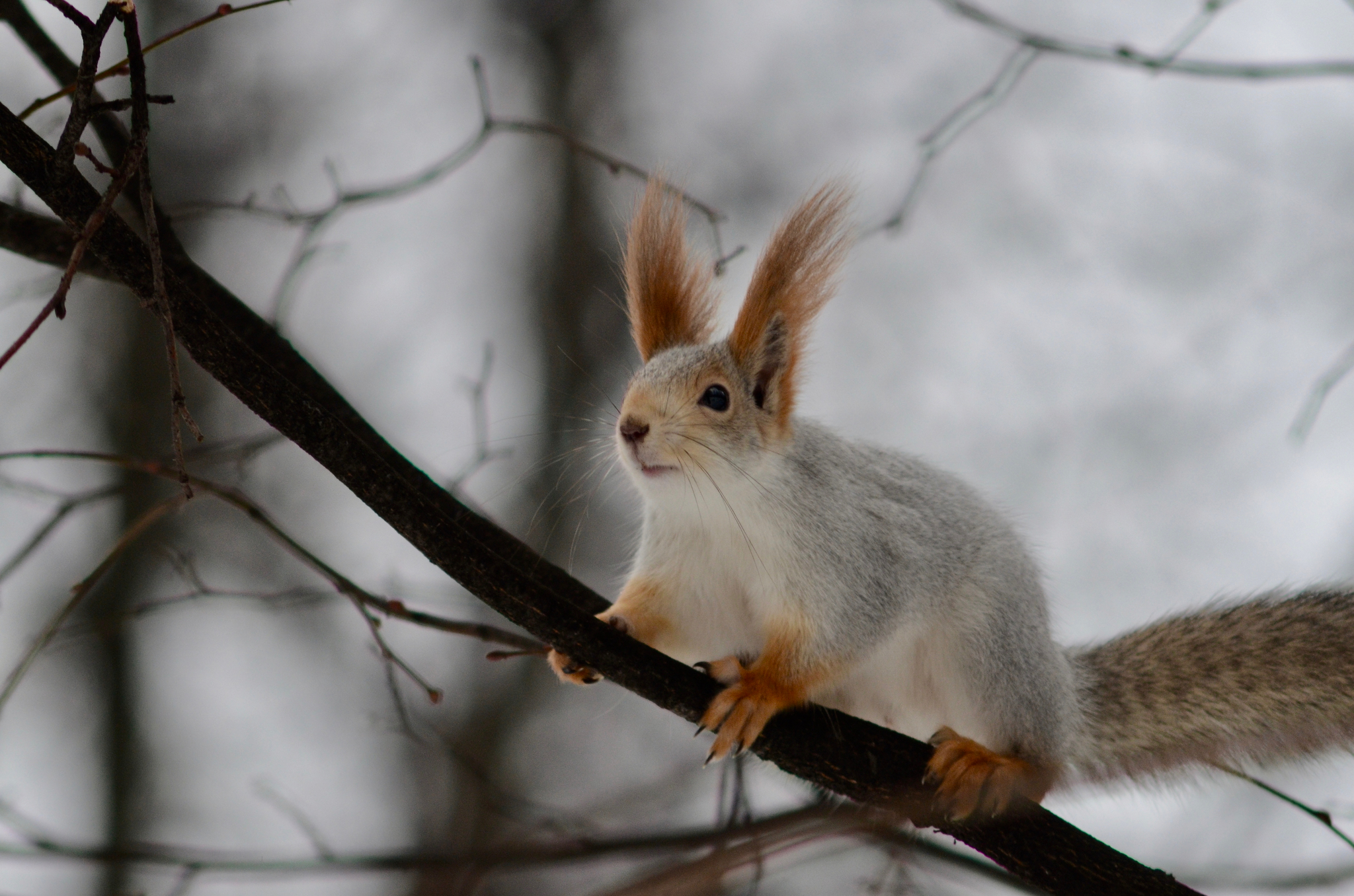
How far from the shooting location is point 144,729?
18.3 feet

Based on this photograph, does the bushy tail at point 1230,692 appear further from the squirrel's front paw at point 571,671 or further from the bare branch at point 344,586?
the bare branch at point 344,586

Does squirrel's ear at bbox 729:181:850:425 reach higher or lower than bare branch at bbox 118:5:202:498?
higher

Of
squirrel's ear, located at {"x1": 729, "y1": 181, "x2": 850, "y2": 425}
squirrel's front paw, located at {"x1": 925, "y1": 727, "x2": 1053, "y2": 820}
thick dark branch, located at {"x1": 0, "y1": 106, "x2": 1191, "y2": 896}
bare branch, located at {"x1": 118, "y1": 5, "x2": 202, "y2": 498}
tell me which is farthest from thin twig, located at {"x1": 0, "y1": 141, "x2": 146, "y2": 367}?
squirrel's front paw, located at {"x1": 925, "y1": 727, "x2": 1053, "y2": 820}

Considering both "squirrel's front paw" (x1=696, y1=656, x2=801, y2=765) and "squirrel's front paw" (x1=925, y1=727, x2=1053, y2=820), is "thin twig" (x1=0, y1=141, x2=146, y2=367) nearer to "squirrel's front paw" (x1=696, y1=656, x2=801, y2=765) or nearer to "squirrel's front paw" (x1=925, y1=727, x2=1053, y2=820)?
"squirrel's front paw" (x1=696, y1=656, x2=801, y2=765)

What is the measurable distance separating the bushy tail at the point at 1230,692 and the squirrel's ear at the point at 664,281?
1303 millimetres

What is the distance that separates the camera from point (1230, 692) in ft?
9.03

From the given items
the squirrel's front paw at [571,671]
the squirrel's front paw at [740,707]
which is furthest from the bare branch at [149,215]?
the squirrel's front paw at [740,707]

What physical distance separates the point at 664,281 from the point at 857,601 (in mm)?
894

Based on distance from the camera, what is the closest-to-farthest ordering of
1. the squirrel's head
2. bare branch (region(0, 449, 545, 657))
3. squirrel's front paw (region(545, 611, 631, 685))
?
1. bare branch (region(0, 449, 545, 657))
2. squirrel's front paw (region(545, 611, 631, 685))
3. the squirrel's head

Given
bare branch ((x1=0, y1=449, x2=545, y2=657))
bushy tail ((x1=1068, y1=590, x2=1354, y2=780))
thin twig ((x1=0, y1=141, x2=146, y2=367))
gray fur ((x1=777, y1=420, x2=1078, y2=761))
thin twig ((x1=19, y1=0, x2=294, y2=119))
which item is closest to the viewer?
thin twig ((x1=0, y1=141, x2=146, y2=367))

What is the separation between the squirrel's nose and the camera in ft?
7.66

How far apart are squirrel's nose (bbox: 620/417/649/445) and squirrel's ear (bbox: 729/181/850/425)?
37cm

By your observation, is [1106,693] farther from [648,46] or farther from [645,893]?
[648,46]

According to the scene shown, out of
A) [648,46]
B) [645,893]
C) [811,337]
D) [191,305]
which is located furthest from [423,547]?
[648,46]
